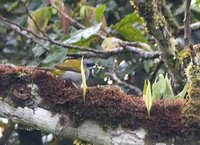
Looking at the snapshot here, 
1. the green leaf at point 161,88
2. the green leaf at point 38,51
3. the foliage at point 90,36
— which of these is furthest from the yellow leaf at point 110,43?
the green leaf at point 161,88

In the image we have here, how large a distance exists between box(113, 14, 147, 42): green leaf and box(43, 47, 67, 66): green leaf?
31 centimetres

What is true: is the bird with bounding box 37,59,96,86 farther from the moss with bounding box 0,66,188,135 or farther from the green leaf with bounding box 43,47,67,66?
the green leaf with bounding box 43,47,67,66

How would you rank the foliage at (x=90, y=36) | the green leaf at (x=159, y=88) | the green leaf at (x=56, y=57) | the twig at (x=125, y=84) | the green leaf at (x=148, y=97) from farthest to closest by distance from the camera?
the twig at (x=125, y=84), the foliage at (x=90, y=36), the green leaf at (x=56, y=57), the green leaf at (x=159, y=88), the green leaf at (x=148, y=97)

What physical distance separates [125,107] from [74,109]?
0.46 ft

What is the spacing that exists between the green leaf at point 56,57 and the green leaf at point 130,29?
0.31 m

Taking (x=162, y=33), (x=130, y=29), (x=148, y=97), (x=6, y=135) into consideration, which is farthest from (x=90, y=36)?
(x=148, y=97)

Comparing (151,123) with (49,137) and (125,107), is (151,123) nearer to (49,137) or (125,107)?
(125,107)

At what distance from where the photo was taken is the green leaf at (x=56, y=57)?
214 centimetres

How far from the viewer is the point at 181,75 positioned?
6.19 feet

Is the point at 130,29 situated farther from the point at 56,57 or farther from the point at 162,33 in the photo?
the point at 162,33

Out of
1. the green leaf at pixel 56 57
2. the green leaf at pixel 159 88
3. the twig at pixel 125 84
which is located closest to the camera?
the green leaf at pixel 159 88

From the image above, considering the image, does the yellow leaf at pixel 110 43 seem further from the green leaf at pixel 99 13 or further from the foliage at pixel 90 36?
the green leaf at pixel 99 13

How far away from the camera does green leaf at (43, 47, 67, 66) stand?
214 cm

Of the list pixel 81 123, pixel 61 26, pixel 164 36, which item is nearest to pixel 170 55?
pixel 164 36
